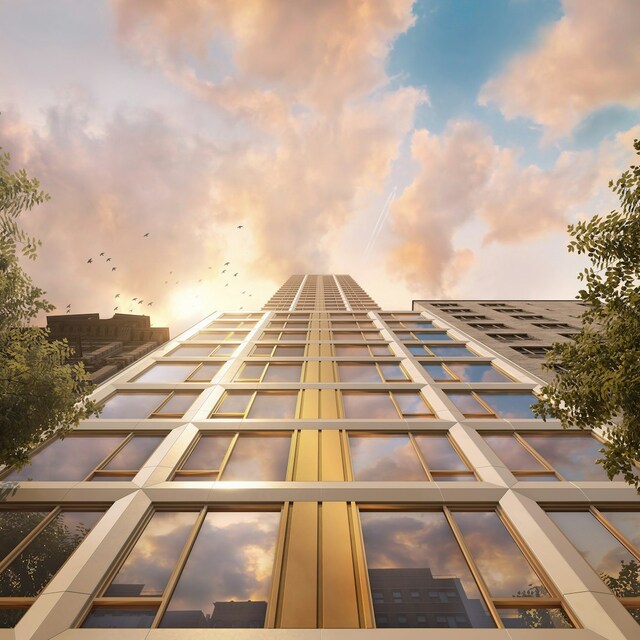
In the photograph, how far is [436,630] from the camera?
21.3 feet

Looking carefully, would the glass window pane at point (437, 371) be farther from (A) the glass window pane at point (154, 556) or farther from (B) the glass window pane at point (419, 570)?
(A) the glass window pane at point (154, 556)

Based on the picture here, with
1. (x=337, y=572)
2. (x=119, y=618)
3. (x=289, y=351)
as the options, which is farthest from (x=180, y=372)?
(x=337, y=572)

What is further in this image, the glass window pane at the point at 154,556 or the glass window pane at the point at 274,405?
the glass window pane at the point at 274,405

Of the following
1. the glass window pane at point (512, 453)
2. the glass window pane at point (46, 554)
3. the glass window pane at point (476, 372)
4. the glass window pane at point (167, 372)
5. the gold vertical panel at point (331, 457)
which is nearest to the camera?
the glass window pane at point (46, 554)

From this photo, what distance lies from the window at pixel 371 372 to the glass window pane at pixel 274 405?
3.67 meters

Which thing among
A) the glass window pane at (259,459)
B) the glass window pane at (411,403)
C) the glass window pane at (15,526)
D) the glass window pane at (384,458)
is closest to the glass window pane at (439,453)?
the glass window pane at (384,458)

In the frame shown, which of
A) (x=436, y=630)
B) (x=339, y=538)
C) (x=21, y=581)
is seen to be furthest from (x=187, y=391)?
(x=436, y=630)

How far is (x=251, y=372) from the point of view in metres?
19.4

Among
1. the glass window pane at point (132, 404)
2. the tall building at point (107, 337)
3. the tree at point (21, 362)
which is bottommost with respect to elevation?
the tree at point (21, 362)

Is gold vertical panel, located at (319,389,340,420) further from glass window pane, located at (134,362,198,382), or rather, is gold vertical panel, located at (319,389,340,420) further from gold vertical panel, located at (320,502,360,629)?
glass window pane, located at (134,362,198,382)

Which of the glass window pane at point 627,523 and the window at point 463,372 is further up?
the window at point 463,372

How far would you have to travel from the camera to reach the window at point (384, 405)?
15.1m

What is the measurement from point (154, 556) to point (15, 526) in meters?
4.28

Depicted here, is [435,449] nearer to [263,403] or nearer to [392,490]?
[392,490]
